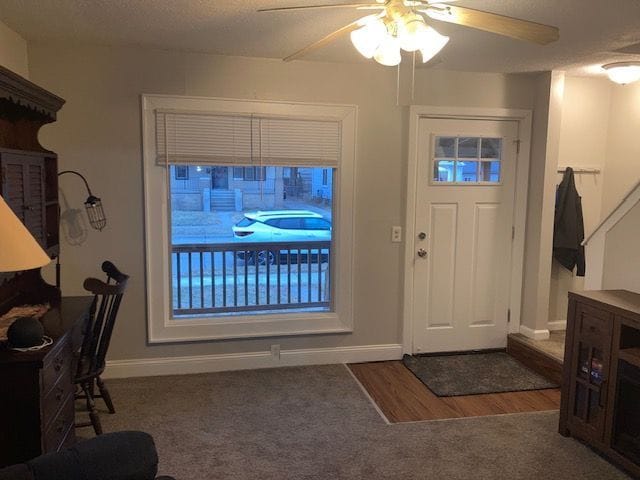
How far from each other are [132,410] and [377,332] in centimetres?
190

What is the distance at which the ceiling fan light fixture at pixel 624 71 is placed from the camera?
3730 millimetres

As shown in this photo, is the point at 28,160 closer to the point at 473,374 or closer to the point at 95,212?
the point at 95,212

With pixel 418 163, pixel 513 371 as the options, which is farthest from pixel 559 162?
pixel 513 371

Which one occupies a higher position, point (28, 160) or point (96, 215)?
point (28, 160)

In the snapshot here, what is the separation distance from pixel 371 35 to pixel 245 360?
2701 mm

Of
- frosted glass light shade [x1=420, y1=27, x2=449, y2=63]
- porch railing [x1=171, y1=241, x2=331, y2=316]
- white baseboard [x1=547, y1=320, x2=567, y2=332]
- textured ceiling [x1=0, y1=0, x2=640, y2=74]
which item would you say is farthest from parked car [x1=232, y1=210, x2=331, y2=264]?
frosted glass light shade [x1=420, y1=27, x2=449, y2=63]

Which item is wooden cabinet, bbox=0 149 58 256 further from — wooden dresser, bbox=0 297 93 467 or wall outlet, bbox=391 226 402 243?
wall outlet, bbox=391 226 402 243

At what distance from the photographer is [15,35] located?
10.7 ft

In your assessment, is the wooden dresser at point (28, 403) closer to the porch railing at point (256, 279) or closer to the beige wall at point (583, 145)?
the porch railing at point (256, 279)

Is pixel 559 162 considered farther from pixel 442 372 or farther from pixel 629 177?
pixel 442 372

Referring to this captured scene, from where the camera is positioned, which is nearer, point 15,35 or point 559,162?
point 15,35

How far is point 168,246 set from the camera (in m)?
3.87

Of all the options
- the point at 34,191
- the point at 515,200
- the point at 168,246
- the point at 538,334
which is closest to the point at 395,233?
the point at 515,200

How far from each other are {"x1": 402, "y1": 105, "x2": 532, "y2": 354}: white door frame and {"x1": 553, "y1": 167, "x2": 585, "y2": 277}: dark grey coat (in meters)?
0.29
